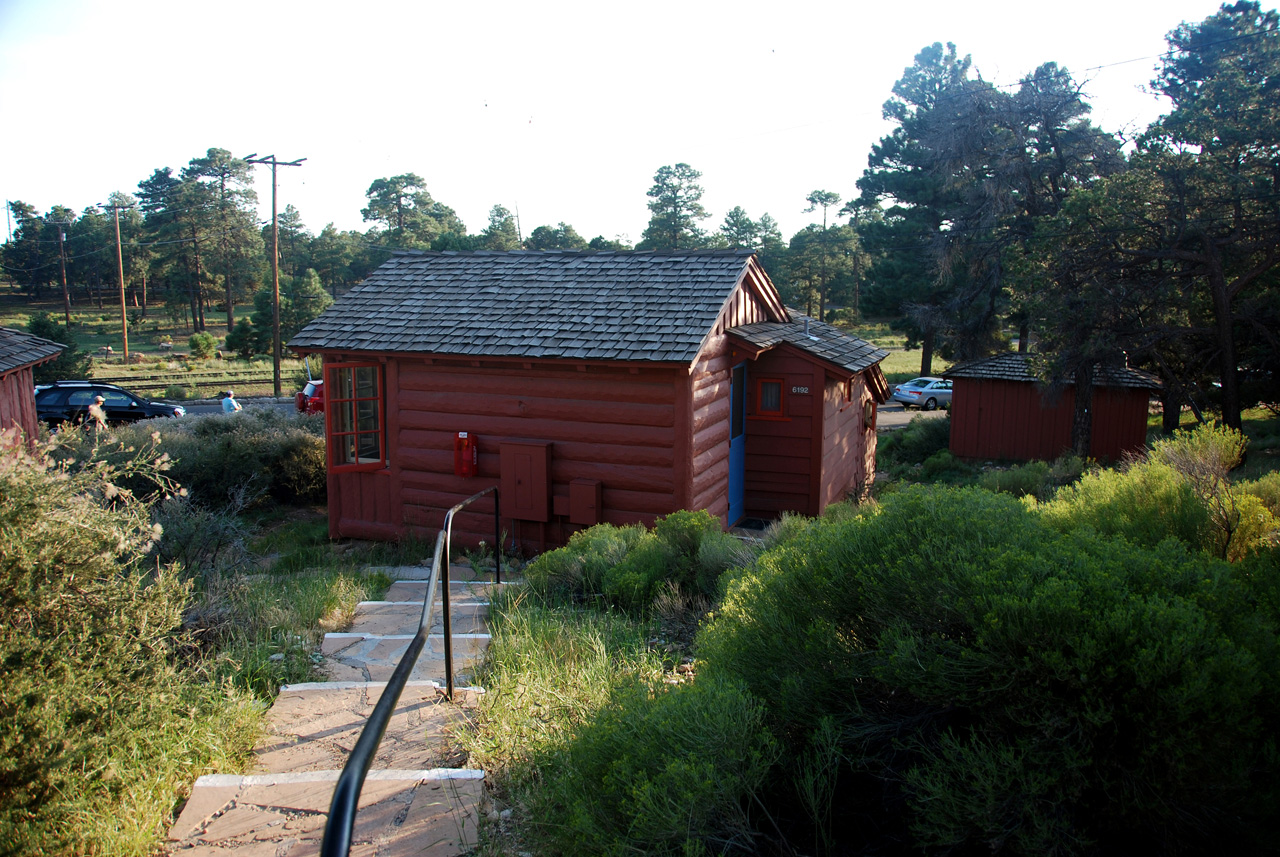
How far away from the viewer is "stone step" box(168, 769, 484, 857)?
312 cm

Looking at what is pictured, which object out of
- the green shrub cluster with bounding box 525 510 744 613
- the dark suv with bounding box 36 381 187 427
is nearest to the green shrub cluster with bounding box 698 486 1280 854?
the green shrub cluster with bounding box 525 510 744 613

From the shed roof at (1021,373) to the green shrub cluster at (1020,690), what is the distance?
1685cm

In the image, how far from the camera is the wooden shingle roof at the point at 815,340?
38.0 feet

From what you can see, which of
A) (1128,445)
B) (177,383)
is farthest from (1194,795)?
(177,383)

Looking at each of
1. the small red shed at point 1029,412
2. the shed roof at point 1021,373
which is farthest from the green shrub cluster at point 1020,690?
the small red shed at point 1029,412

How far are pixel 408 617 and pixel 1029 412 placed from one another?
18.8m

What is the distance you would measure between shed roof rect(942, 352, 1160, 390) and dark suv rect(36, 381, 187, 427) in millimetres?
21092

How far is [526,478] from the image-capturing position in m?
10.6

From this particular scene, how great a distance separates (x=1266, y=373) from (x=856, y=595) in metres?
22.8

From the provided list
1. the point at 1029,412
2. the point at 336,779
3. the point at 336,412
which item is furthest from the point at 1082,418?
the point at 336,779

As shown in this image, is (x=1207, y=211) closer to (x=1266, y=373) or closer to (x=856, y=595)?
(x=1266, y=373)

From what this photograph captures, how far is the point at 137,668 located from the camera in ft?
11.6

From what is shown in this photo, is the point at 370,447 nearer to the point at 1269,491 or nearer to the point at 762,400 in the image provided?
the point at 762,400

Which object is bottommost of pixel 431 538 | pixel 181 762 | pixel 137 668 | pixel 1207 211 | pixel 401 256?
pixel 431 538
